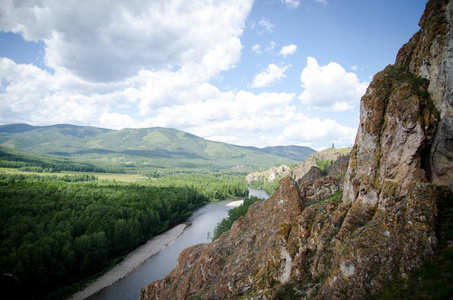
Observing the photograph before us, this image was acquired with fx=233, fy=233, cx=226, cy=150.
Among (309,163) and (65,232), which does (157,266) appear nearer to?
(65,232)

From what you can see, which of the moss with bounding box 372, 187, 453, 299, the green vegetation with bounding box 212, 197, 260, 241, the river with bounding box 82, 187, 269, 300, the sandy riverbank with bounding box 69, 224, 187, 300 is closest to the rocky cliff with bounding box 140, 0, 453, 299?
the moss with bounding box 372, 187, 453, 299

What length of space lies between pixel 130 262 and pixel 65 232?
49.1 ft

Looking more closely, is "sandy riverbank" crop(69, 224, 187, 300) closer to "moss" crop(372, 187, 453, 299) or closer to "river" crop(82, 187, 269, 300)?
"river" crop(82, 187, 269, 300)

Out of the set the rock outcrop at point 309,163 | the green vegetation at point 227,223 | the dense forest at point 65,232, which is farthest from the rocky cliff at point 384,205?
the rock outcrop at point 309,163

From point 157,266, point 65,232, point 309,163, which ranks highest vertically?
point 309,163

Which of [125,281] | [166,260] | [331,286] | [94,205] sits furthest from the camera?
[94,205]

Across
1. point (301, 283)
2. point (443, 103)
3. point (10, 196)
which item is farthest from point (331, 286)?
point (10, 196)

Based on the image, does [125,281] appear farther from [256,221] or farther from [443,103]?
[443,103]

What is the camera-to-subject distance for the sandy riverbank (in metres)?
42.2

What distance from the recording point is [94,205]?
68625mm

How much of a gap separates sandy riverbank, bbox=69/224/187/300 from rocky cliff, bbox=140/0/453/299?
31841 mm

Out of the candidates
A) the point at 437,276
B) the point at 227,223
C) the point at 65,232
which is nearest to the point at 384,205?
the point at 437,276

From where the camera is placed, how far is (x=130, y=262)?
172 ft

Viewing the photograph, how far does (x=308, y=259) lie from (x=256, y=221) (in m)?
13.5
